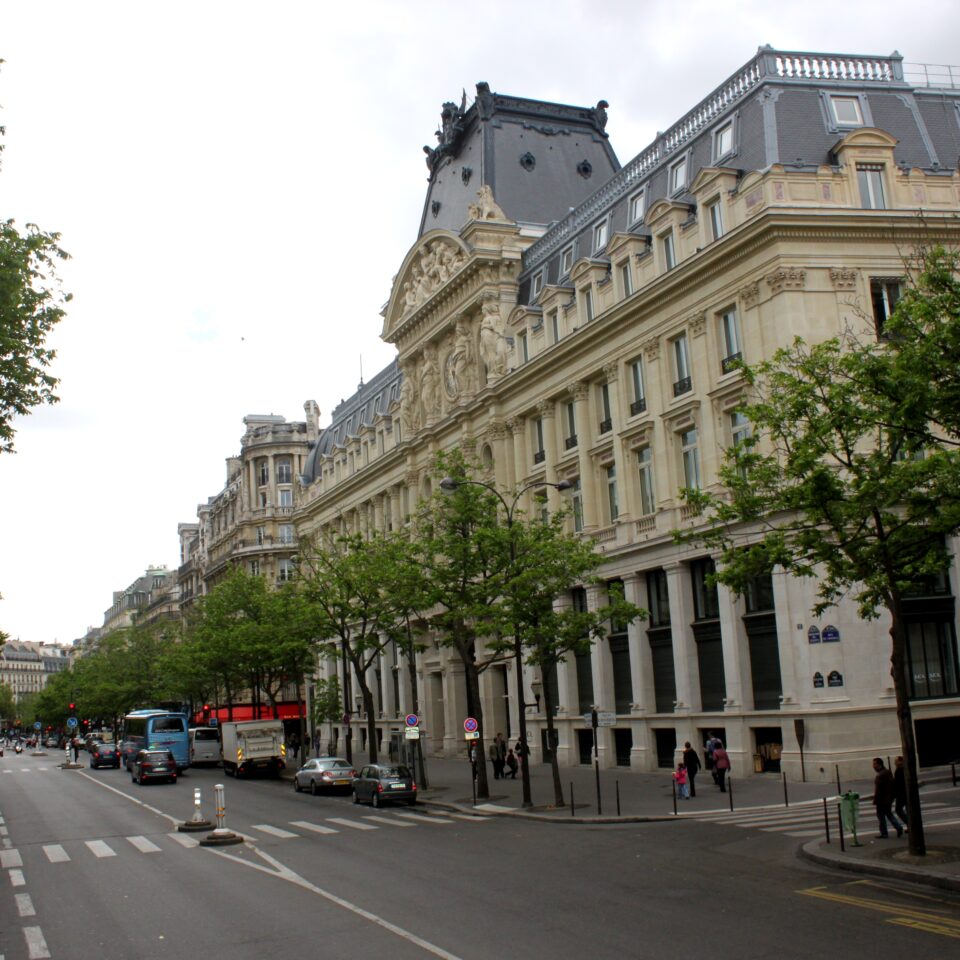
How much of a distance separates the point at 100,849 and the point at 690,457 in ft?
80.9

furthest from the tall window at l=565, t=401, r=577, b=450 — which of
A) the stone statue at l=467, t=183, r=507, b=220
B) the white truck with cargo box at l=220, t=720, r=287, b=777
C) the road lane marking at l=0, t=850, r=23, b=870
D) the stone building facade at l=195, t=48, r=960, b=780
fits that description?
the road lane marking at l=0, t=850, r=23, b=870

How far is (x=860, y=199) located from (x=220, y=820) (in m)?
28.1

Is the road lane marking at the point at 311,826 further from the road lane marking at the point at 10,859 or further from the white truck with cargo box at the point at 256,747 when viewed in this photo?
the white truck with cargo box at the point at 256,747

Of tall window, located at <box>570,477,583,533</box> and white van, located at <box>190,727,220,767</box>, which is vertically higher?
tall window, located at <box>570,477,583,533</box>

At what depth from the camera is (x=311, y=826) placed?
3136 cm

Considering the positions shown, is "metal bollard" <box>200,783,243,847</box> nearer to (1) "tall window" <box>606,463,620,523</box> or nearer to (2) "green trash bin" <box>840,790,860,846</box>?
(2) "green trash bin" <box>840,790,860,846</box>

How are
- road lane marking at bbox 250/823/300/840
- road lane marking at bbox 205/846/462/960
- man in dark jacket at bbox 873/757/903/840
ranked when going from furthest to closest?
road lane marking at bbox 250/823/300/840 → man in dark jacket at bbox 873/757/903/840 → road lane marking at bbox 205/846/462/960

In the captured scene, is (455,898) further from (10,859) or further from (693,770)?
(693,770)

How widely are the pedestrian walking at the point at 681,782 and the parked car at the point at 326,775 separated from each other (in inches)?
594

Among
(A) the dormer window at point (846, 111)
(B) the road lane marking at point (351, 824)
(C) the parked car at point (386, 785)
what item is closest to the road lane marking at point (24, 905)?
(B) the road lane marking at point (351, 824)

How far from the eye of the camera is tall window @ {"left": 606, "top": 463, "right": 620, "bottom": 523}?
4738cm

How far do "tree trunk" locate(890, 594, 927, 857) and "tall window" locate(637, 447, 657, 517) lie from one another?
24.1 metres

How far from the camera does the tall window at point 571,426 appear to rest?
50.2m

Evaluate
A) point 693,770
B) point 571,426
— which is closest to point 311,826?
point 693,770
